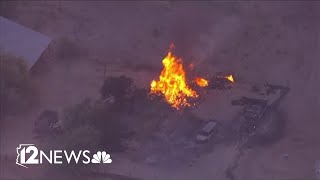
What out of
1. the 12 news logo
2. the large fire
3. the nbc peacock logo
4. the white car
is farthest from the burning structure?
the 12 news logo

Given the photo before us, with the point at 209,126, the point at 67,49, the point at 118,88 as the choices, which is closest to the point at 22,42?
the point at 67,49

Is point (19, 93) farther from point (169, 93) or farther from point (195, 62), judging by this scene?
point (195, 62)

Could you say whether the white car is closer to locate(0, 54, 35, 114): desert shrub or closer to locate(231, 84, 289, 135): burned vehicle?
locate(231, 84, 289, 135): burned vehicle

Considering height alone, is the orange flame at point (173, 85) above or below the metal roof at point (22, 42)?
below

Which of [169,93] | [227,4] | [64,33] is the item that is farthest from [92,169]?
[227,4]

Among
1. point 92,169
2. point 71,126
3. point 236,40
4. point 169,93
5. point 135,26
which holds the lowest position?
point 92,169

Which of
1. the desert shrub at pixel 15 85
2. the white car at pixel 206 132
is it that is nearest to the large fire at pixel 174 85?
the white car at pixel 206 132

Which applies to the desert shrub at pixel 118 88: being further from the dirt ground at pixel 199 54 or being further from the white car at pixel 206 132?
the white car at pixel 206 132
